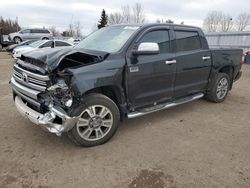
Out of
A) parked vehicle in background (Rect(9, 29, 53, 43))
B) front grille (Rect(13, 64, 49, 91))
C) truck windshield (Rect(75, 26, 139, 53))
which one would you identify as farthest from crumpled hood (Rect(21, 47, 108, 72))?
parked vehicle in background (Rect(9, 29, 53, 43))

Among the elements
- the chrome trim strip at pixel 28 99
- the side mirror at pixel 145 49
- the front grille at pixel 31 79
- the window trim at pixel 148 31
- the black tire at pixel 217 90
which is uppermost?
the window trim at pixel 148 31

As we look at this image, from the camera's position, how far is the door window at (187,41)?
4704 mm

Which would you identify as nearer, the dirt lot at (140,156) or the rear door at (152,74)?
the dirt lot at (140,156)

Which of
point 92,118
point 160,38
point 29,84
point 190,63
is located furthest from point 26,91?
Answer: point 190,63

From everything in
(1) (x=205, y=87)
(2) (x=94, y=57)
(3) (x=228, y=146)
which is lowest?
(3) (x=228, y=146)

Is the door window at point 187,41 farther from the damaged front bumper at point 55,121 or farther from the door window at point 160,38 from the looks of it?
the damaged front bumper at point 55,121

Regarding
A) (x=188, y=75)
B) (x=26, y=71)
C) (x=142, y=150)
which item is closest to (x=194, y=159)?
(x=142, y=150)

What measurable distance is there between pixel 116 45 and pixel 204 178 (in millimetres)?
2412

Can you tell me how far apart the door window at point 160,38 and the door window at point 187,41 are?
28cm

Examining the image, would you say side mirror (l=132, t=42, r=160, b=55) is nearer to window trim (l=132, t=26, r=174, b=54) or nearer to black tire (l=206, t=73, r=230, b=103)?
window trim (l=132, t=26, r=174, b=54)

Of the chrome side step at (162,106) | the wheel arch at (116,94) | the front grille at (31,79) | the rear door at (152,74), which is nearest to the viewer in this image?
the front grille at (31,79)

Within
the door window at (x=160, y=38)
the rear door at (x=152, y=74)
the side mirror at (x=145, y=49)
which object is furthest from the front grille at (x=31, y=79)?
the door window at (x=160, y=38)

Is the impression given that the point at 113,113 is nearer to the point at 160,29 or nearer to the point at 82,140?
the point at 82,140

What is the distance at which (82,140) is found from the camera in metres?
3.55
